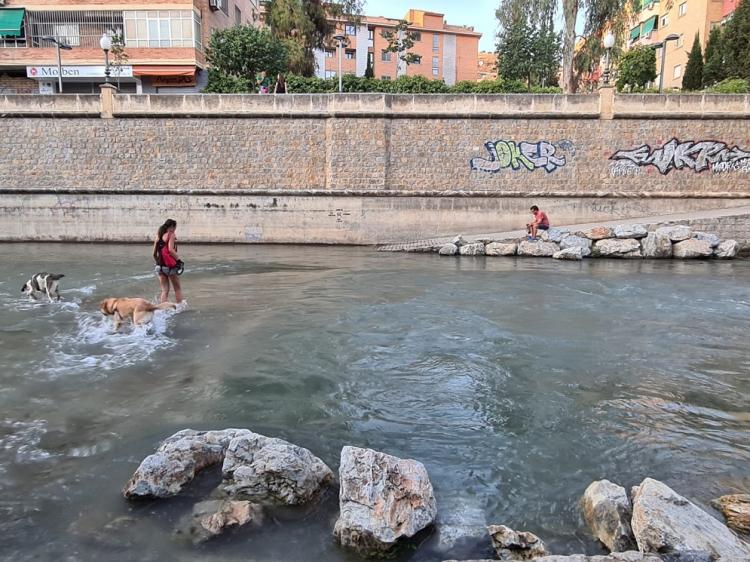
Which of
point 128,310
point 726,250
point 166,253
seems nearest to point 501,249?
point 726,250

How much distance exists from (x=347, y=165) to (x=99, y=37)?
17.3 metres

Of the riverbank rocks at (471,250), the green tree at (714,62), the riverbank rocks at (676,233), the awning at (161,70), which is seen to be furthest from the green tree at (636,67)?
the awning at (161,70)

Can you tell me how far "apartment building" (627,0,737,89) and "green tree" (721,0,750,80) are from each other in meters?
4.83

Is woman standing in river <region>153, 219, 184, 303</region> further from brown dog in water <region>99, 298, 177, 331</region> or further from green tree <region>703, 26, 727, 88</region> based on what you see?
green tree <region>703, 26, 727, 88</region>

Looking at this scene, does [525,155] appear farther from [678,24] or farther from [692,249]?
[678,24]

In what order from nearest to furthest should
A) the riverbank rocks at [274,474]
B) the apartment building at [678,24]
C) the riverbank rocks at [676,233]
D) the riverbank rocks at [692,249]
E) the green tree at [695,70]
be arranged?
the riverbank rocks at [274,474] < the riverbank rocks at [692,249] < the riverbank rocks at [676,233] < the green tree at [695,70] < the apartment building at [678,24]

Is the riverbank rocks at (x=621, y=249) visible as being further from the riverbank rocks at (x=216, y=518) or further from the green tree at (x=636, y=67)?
the green tree at (x=636, y=67)

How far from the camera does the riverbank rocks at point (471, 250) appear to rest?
16.8 m

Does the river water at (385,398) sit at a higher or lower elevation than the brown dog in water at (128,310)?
lower

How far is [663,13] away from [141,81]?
122ft

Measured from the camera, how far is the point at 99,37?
2792 cm

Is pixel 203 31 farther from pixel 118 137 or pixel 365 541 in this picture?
pixel 365 541

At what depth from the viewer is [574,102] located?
60.3 feet

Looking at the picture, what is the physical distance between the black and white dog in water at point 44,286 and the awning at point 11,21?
76.8 feet
